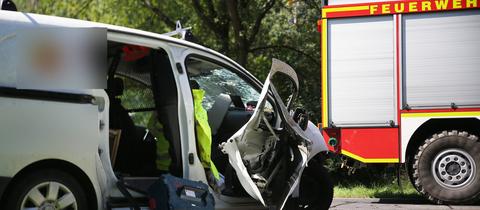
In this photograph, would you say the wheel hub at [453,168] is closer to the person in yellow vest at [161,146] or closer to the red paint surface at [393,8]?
the red paint surface at [393,8]

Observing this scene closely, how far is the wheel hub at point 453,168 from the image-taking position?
8977 millimetres

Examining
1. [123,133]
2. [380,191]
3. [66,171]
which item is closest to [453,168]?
[380,191]

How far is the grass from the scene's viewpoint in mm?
10578

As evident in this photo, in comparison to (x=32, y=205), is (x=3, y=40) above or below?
above

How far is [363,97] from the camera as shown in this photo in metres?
9.55

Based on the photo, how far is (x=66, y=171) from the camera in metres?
4.78

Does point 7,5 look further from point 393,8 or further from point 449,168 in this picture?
point 449,168

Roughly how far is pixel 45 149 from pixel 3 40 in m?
0.78

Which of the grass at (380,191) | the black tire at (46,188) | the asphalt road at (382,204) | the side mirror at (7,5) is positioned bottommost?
the grass at (380,191)

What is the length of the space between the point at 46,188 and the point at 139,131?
4.99 ft

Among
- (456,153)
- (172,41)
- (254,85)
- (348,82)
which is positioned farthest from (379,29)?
(172,41)

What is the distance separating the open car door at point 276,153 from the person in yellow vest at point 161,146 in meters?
0.62

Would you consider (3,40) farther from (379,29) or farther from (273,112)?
(379,29)

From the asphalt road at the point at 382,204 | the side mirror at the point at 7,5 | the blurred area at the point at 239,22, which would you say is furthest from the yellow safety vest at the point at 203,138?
the blurred area at the point at 239,22
